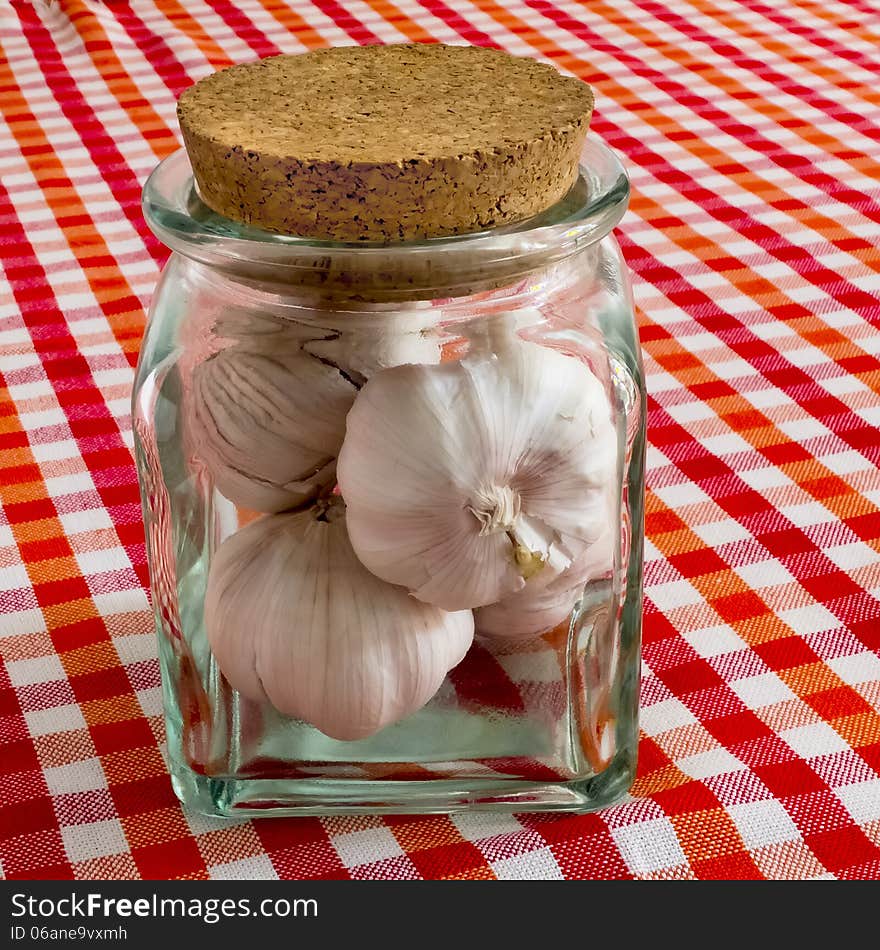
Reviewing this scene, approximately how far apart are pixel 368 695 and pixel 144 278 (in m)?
0.52

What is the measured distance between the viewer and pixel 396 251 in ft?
1.21

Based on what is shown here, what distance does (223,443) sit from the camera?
426mm

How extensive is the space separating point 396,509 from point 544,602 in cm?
7

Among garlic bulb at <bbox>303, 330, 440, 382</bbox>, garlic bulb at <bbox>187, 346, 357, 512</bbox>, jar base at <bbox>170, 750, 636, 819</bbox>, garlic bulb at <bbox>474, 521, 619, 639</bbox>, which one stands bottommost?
jar base at <bbox>170, 750, 636, 819</bbox>

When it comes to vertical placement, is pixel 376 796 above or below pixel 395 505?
below

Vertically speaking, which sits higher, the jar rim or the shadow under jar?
the jar rim

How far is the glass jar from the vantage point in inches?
15.3

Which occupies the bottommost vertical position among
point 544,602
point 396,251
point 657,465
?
point 657,465

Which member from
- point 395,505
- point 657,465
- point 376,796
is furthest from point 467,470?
point 657,465

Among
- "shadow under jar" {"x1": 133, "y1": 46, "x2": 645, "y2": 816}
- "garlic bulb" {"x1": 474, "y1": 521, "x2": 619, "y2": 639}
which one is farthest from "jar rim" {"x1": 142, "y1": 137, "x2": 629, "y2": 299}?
"garlic bulb" {"x1": 474, "y1": 521, "x2": 619, "y2": 639}

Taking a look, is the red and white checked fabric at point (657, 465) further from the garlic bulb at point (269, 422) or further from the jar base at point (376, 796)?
the garlic bulb at point (269, 422)

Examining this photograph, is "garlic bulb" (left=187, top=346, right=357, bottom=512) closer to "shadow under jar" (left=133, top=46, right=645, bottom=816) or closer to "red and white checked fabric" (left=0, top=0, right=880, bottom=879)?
"shadow under jar" (left=133, top=46, right=645, bottom=816)

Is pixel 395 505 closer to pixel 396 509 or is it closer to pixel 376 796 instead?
pixel 396 509

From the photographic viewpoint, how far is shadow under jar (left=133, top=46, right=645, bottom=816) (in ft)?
1.28
